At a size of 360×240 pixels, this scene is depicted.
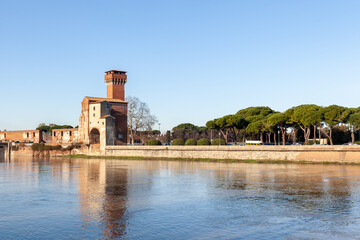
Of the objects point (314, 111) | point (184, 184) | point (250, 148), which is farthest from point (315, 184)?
point (314, 111)

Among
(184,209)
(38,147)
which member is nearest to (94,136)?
(38,147)

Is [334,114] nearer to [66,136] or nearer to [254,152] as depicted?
[254,152]

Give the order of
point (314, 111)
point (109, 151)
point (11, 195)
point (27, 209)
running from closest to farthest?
point (27, 209) → point (11, 195) → point (314, 111) → point (109, 151)

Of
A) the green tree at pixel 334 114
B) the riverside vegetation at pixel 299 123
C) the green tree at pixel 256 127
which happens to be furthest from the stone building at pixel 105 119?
the green tree at pixel 334 114

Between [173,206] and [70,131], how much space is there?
69.6 metres

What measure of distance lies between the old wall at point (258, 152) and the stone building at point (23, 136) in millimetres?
31734

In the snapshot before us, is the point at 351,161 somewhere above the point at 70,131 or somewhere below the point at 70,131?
below

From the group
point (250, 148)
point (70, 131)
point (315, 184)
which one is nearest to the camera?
point (315, 184)

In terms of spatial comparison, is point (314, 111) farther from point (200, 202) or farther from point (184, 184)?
point (200, 202)

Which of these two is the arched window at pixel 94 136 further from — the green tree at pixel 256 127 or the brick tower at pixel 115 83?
the green tree at pixel 256 127

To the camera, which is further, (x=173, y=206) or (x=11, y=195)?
(x=11, y=195)

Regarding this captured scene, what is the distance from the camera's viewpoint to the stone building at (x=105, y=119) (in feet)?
246

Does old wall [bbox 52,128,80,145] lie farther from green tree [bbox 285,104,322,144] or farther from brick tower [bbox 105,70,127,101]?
green tree [bbox 285,104,322,144]

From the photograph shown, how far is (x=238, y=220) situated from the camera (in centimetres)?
1700
